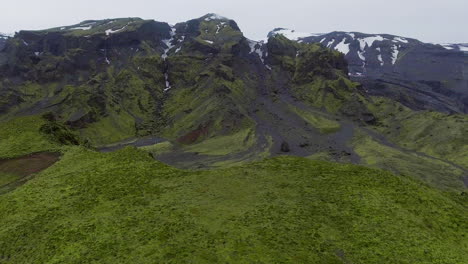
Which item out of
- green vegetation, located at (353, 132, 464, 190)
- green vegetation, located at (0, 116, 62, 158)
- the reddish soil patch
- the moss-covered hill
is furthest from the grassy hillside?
green vegetation, located at (353, 132, 464, 190)

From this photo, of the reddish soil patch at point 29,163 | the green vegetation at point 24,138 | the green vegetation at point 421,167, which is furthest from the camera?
the green vegetation at point 421,167

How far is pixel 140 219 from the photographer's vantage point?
37.0 metres

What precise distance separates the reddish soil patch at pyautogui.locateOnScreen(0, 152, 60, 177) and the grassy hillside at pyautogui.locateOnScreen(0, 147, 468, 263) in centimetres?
1010

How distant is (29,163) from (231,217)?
38.4 meters

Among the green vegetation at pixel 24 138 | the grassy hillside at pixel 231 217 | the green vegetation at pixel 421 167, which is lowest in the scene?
the green vegetation at pixel 421 167

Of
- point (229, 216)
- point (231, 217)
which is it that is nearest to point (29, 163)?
point (229, 216)

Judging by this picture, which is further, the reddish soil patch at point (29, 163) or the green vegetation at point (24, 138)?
the green vegetation at point (24, 138)

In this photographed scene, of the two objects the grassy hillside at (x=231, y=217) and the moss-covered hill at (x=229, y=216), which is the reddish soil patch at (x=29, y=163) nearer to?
the moss-covered hill at (x=229, y=216)

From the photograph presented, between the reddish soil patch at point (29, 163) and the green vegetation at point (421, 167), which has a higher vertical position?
the reddish soil patch at point (29, 163)

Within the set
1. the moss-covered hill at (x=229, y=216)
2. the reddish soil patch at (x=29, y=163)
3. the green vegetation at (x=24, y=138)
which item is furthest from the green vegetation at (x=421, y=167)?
the reddish soil patch at (x=29, y=163)

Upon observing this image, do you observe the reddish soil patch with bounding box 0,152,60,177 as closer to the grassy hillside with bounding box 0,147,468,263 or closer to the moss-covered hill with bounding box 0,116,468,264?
the moss-covered hill with bounding box 0,116,468,264

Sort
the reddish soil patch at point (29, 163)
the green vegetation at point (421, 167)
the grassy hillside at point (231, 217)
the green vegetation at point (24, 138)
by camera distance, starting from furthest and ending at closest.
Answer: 1. the green vegetation at point (421, 167)
2. the green vegetation at point (24, 138)
3. the reddish soil patch at point (29, 163)
4. the grassy hillside at point (231, 217)

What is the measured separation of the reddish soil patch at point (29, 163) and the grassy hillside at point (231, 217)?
10100 mm

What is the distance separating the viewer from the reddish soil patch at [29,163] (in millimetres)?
56062
